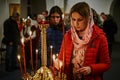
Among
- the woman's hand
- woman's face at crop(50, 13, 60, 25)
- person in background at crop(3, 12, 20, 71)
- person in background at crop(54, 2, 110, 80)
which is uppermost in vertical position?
woman's face at crop(50, 13, 60, 25)

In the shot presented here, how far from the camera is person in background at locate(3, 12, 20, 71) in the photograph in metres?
7.65

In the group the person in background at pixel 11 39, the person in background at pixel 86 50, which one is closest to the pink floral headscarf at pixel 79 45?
the person in background at pixel 86 50

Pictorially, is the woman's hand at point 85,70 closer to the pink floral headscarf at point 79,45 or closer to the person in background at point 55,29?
the pink floral headscarf at point 79,45

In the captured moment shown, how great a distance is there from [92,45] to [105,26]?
6.78 m

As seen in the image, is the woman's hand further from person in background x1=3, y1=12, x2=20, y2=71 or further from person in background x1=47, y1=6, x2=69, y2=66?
person in background x1=3, y1=12, x2=20, y2=71

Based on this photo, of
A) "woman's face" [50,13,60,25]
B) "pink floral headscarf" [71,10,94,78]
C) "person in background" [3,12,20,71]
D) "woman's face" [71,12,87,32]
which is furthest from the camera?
"person in background" [3,12,20,71]

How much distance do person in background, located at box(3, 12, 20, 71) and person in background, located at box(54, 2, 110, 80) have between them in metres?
5.53

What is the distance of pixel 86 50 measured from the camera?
2189 millimetres

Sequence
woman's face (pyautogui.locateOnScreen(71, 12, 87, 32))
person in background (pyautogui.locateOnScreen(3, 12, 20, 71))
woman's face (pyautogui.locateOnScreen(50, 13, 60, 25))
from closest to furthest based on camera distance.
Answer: woman's face (pyautogui.locateOnScreen(71, 12, 87, 32))
woman's face (pyautogui.locateOnScreen(50, 13, 60, 25))
person in background (pyautogui.locateOnScreen(3, 12, 20, 71))

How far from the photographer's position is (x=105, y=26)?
8.88m

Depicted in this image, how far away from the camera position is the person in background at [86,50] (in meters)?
2.12

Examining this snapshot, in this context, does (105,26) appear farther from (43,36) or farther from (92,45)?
(43,36)

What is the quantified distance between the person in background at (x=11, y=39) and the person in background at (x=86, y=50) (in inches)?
218

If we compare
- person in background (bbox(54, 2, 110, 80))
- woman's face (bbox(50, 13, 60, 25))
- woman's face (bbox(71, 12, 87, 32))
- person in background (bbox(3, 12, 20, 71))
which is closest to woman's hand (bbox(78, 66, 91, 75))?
person in background (bbox(54, 2, 110, 80))
